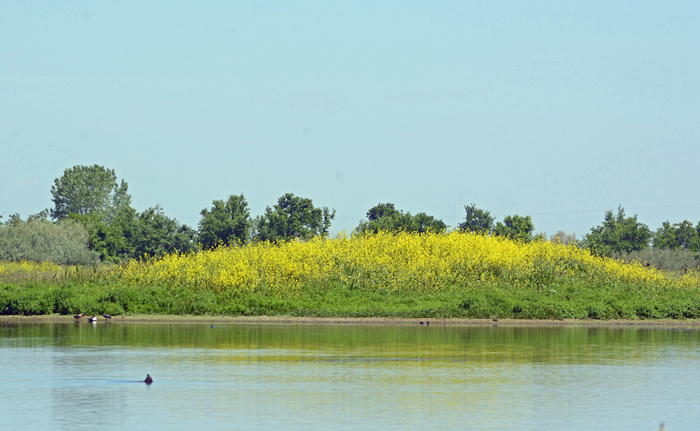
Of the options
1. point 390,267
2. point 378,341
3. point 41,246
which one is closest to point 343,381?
point 378,341

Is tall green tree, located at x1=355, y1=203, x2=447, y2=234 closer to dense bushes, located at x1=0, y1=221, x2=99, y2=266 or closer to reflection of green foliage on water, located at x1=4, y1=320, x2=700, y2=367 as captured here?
dense bushes, located at x1=0, y1=221, x2=99, y2=266

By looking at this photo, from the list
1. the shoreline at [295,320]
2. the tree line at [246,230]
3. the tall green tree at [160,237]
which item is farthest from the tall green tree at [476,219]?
the shoreline at [295,320]

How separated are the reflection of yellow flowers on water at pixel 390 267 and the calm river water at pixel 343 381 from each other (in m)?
10.9

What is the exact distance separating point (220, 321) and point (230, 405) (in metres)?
20.5

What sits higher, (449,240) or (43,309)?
(449,240)

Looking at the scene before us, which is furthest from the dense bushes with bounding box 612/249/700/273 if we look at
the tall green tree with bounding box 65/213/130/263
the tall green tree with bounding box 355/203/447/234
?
the tall green tree with bounding box 65/213/130/263

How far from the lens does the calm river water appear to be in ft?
44.1

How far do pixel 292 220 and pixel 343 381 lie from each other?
65.4 m

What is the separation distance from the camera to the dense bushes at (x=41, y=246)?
223 ft

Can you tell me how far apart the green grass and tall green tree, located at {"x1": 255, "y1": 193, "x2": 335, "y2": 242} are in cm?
4178

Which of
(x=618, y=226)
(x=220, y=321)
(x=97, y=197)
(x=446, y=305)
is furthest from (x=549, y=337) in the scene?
(x=97, y=197)

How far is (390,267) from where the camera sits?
42.0 metres

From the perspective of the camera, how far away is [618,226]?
8469 centimetres

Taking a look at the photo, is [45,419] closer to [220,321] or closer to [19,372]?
[19,372]
